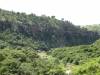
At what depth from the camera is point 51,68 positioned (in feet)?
307

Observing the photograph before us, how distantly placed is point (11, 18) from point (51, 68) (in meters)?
99.2

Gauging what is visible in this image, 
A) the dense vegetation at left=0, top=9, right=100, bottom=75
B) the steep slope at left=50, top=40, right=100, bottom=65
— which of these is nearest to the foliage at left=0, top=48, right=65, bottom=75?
the dense vegetation at left=0, top=9, right=100, bottom=75

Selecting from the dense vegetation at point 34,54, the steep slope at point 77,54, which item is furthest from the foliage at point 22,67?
the steep slope at point 77,54

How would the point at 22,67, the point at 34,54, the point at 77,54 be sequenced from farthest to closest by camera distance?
the point at 77,54 < the point at 34,54 < the point at 22,67

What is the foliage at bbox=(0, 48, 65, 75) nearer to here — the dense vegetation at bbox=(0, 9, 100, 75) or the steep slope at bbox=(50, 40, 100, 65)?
the dense vegetation at bbox=(0, 9, 100, 75)

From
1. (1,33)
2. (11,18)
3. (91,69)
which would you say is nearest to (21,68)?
(91,69)

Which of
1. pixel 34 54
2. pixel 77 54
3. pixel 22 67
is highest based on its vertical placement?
pixel 22 67

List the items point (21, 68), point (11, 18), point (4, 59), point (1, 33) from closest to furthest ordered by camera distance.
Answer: point (21, 68)
point (4, 59)
point (1, 33)
point (11, 18)

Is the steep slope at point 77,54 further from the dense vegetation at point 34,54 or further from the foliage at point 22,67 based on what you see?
the foliage at point 22,67

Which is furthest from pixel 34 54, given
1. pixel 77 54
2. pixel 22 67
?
pixel 22 67

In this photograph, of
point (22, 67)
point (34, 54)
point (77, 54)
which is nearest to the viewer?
point (22, 67)

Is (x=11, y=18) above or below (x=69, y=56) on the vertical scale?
above

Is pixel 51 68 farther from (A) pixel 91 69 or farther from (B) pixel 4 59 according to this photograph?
(A) pixel 91 69

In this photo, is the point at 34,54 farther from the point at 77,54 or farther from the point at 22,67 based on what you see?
the point at 22,67
